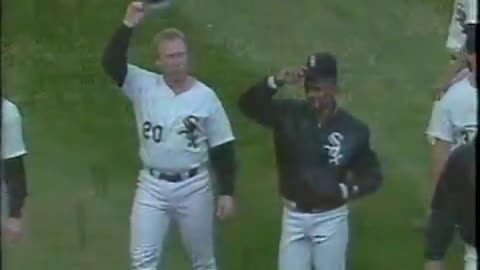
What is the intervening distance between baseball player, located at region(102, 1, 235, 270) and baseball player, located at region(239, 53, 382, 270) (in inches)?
7.1

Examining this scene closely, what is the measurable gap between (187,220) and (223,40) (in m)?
1.40

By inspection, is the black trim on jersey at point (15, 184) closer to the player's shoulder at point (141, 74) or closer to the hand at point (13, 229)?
the hand at point (13, 229)

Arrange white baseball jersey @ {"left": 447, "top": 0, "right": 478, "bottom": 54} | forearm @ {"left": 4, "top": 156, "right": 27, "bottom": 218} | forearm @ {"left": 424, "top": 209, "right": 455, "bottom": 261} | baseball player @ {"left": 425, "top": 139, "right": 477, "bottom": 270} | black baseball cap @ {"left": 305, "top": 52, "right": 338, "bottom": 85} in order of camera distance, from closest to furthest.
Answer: baseball player @ {"left": 425, "top": 139, "right": 477, "bottom": 270}
forearm @ {"left": 424, "top": 209, "right": 455, "bottom": 261}
forearm @ {"left": 4, "top": 156, "right": 27, "bottom": 218}
black baseball cap @ {"left": 305, "top": 52, "right": 338, "bottom": 85}
white baseball jersey @ {"left": 447, "top": 0, "right": 478, "bottom": 54}

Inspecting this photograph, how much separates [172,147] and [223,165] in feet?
0.80

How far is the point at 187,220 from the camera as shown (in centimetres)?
554

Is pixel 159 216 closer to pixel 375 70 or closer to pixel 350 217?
pixel 350 217

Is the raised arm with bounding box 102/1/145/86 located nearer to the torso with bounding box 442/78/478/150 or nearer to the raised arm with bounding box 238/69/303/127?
the raised arm with bounding box 238/69/303/127

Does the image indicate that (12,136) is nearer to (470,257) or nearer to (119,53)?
(119,53)

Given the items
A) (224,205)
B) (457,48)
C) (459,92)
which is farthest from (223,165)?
(457,48)

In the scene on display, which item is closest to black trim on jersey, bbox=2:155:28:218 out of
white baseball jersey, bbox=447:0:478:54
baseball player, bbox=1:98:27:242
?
baseball player, bbox=1:98:27:242

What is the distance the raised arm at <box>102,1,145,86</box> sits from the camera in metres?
5.43

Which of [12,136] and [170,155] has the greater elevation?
[12,136]

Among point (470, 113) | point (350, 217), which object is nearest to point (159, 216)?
point (350, 217)

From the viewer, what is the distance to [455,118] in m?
5.33
